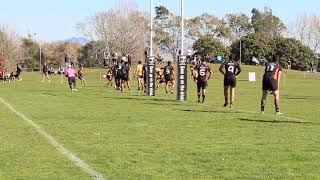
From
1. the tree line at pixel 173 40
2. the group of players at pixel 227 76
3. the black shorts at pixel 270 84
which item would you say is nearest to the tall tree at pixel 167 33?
the tree line at pixel 173 40

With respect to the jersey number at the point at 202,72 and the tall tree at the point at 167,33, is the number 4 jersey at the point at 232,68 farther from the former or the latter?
the tall tree at the point at 167,33

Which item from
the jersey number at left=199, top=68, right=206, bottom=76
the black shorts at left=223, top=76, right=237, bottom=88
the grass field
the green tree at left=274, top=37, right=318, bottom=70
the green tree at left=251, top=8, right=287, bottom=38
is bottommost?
the grass field

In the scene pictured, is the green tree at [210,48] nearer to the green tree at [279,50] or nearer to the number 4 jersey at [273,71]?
the green tree at [279,50]

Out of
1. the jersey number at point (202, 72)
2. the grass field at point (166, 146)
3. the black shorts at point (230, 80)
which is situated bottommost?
the grass field at point (166, 146)

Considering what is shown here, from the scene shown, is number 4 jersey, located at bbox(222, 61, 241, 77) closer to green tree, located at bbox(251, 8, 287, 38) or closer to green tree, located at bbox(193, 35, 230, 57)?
green tree, located at bbox(193, 35, 230, 57)

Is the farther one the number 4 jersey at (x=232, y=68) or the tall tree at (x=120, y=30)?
the tall tree at (x=120, y=30)

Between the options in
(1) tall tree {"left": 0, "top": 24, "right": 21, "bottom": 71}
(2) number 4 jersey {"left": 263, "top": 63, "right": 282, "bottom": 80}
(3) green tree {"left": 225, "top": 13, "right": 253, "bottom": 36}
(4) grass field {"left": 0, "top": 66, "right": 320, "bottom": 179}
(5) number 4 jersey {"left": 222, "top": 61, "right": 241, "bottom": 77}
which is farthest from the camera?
(3) green tree {"left": 225, "top": 13, "right": 253, "bottom": 36}

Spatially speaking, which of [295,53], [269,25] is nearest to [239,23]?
[269,25]

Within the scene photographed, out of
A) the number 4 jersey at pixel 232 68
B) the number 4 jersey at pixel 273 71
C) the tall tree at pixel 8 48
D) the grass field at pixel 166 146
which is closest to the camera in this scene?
the grass field at pixel 166 146

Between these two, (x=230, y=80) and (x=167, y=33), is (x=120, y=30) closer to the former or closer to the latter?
(x=167, y=33)

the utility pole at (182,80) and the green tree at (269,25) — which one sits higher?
the green tree at (269,25)

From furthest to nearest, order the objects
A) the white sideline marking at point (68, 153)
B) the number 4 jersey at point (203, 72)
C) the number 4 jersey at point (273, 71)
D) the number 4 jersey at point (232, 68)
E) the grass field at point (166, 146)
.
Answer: the number 4 jersey at point (203, 72) < the number 4 jersey at point (232, 68) < the number 4 jersey at point (273, 71) < the grass field at point (166, 146) < the white sideline marking at point (68, 153)

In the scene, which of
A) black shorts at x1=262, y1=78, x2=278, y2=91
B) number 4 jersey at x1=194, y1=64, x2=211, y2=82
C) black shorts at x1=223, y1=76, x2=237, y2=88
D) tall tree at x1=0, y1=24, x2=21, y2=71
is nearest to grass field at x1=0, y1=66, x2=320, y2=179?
black shorts at x1=262, y1=78, x2=278, y2=91

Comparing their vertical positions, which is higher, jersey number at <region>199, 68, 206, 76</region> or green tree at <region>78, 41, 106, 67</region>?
green tree at <region>78, 41, 106, 67</region>
